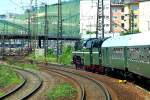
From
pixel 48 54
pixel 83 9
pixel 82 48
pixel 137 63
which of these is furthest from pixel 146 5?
pixel 137 63

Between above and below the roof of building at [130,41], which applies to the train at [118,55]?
below

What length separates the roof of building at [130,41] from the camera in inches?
968

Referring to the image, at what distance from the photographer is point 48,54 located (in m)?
92.9

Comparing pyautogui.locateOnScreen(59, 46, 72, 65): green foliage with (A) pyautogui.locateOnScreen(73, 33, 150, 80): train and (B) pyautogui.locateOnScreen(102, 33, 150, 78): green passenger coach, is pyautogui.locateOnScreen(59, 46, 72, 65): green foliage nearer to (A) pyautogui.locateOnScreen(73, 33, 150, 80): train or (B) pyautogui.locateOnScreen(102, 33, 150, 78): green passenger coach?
(A) pyautogui.locateOnScreen(73, 33, 150, 80): train

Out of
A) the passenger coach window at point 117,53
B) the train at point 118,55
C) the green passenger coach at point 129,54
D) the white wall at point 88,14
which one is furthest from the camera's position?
the white wall at point 88,14

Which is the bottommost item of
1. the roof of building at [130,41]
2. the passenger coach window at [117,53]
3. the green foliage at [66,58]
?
the green foliage at [66,58]

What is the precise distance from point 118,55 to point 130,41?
160 inches

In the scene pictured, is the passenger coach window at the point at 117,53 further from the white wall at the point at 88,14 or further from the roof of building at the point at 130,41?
the white wall at the point at 88,14

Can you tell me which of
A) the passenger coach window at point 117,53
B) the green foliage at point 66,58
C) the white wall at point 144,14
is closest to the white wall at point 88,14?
the white wall at point 144,14

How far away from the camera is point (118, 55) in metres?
33.1

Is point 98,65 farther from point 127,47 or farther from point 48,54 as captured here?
point 48,54

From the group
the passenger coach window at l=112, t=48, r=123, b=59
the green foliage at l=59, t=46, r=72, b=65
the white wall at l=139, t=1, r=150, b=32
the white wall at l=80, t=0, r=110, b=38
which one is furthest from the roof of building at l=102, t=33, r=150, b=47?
the white wall at l=80, t=0, r=110, b=38

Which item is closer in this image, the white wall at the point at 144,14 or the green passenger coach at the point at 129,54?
the green passenger coach at the point at 129,54

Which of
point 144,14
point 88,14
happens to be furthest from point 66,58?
point 88,14
